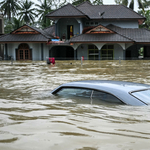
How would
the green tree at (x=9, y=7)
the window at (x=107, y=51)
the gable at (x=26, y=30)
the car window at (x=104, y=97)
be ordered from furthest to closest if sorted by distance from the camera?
the green tree at (x=9, y=7)
the window at (x=107, y=51)
the gable at (x=26, y=30)
the car window at (x=104, y=97)

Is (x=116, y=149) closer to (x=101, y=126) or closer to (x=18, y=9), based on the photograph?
(x=101, y=126)

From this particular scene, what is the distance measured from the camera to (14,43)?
42.4 m

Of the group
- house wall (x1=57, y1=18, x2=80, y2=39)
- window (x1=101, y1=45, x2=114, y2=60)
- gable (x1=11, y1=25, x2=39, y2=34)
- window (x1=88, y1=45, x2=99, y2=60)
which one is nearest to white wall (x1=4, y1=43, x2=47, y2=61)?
gable (x1=11, y1=25, x2=39, y2=34)

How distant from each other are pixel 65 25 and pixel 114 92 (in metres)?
39.5

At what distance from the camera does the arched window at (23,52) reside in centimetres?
4275

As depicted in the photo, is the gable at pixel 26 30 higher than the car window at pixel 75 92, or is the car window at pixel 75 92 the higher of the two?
the gable at pixel 26 30

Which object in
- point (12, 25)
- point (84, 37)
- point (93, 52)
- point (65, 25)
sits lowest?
point (93, 52)

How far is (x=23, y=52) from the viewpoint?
140 ft

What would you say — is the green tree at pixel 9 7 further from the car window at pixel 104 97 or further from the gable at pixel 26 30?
the car window at pixel 104 97

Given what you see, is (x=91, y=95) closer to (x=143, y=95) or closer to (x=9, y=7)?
(x=143, y=95)

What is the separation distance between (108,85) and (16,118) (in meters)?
2.11

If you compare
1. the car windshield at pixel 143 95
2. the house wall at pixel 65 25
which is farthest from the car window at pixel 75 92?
the house wall at pixel 65 25

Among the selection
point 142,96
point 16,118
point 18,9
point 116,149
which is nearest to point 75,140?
point 116,149

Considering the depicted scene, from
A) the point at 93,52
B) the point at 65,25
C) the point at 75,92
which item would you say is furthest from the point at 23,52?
the point at 75,92
